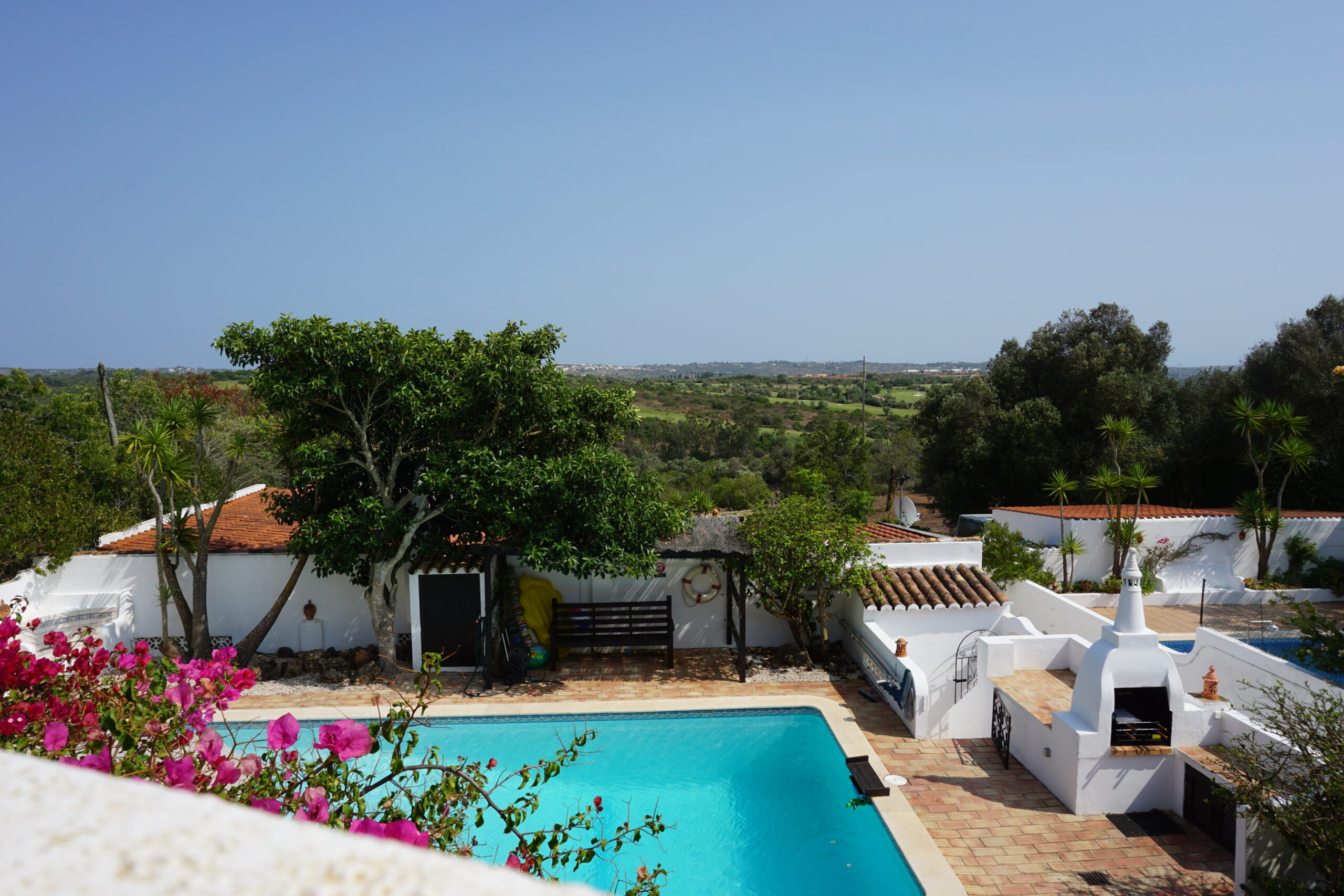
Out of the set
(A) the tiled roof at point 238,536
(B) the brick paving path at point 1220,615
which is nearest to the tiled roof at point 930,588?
(B) the brick paving path at point 1220,615

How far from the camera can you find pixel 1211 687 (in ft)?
35.2

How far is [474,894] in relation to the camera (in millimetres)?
644

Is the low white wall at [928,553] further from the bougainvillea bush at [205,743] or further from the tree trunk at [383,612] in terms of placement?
the bougainvillea bush at [205,743]

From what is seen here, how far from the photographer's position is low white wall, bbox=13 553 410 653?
1412cm

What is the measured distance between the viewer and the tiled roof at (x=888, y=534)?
14.6 meters

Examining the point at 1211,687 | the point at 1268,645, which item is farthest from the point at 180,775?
the point at 1268,645

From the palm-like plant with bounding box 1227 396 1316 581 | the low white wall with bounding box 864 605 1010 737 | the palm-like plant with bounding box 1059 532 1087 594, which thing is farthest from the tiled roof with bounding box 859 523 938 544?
the palm-like plant with bounding box 1227 396 1316 581

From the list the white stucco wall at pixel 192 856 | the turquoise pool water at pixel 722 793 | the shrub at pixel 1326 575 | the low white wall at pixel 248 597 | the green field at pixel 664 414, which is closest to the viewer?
the white stucco wall at pixel 192 856

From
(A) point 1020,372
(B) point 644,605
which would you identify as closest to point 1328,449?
(A) point 1020,372

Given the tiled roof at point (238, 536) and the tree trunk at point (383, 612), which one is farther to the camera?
the tiled roof at point (238, 536)

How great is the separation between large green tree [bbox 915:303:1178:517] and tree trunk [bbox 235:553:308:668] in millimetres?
21753

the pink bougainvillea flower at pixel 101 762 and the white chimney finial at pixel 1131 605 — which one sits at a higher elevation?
the pink bougainvillea flower at pixel 101 762

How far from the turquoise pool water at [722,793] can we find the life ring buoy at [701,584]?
3083 millimetres

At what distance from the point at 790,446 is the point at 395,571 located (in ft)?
124
